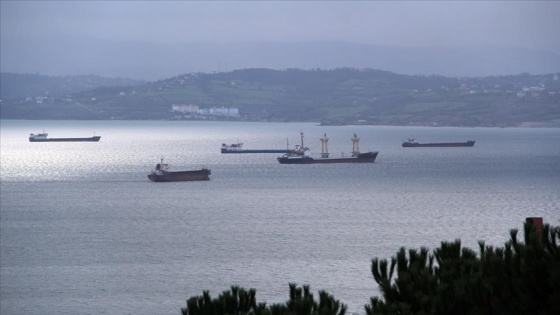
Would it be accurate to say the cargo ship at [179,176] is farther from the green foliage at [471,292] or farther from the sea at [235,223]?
the green foliage at [471,292]

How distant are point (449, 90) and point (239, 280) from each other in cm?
14751

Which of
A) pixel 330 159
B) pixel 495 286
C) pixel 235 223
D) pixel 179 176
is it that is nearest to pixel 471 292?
pixel 495 286

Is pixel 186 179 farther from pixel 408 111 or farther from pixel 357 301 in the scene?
pixel 408 111

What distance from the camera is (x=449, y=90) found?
174m

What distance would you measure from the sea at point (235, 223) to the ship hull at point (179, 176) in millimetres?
1017

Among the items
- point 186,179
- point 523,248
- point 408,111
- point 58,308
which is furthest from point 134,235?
point 408,111

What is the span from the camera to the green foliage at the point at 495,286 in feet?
29.1

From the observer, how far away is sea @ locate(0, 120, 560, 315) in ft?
97.2

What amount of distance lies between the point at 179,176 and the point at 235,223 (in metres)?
25.9

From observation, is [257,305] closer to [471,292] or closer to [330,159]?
[471,292]

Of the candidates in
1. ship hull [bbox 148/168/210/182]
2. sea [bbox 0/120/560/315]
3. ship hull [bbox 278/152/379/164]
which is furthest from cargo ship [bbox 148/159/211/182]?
ship hull [bbox 278/152/379/164]

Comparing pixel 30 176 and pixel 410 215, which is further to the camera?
pixel 30 176

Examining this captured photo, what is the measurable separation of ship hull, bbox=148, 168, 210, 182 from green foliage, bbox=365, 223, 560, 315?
198 feet

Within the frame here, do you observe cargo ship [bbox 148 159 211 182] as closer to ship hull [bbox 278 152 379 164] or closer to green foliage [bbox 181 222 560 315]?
ship hull [bbox 278 152 379 164]
